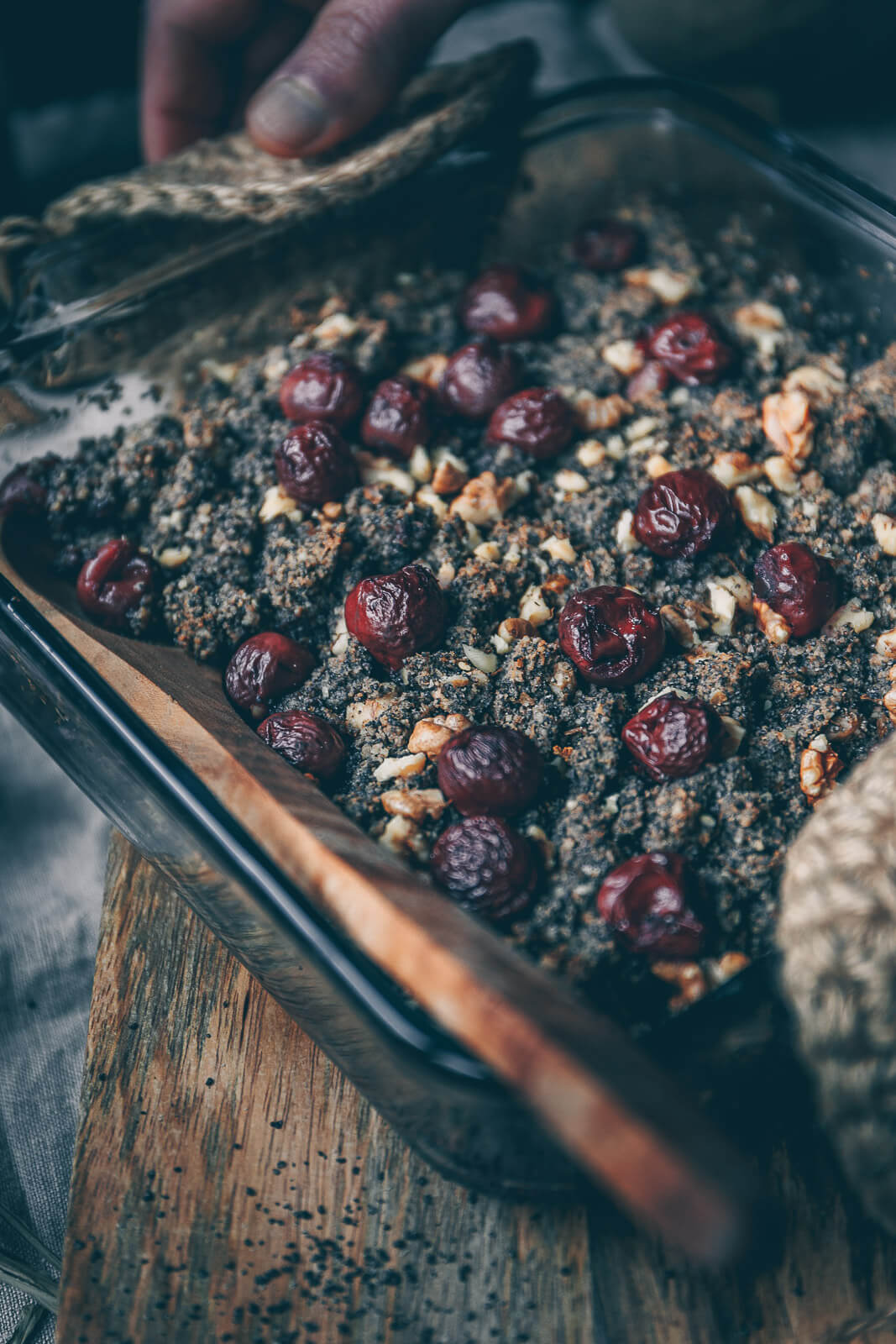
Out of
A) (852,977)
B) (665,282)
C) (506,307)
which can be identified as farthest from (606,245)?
(852,977)

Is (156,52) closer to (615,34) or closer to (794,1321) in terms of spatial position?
(615,34)

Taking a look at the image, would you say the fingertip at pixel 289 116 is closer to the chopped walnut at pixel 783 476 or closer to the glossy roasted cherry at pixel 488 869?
the chopped walnut at pixel 783 476

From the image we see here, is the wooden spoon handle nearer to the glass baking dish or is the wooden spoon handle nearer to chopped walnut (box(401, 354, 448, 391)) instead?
the glass baking dish

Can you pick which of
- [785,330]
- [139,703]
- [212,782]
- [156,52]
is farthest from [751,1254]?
[156,52]

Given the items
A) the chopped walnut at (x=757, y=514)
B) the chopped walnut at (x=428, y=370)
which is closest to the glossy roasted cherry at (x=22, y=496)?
the chopped walnut at (x=428, y=370)

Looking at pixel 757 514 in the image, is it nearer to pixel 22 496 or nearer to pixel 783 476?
pixel 783 476
